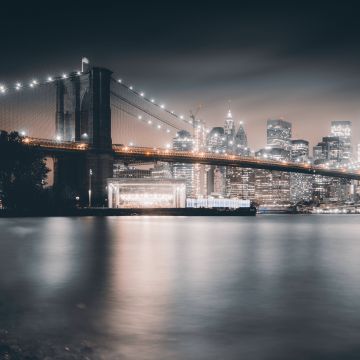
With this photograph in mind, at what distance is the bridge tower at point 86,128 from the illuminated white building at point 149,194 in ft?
37.0

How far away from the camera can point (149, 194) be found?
88812mm

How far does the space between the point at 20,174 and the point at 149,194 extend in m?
25.6

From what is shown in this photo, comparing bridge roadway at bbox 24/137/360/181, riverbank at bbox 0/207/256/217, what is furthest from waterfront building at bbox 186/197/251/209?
bridge roadway at bbox 24/137/360/181

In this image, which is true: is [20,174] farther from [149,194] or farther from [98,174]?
[149,194]

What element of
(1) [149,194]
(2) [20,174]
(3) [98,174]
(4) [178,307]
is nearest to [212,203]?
(1) [149,194]

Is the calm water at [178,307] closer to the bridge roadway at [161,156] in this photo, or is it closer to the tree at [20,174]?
the tree at [20,174]

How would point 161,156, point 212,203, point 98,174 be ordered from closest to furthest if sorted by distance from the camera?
point 98,174, point 161,156, point 212,203

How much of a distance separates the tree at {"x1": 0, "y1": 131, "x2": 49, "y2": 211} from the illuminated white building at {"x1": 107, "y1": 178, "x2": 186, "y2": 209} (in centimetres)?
1762

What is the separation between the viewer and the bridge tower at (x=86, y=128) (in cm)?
7069

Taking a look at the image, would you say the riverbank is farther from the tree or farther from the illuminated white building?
the illuminated white building

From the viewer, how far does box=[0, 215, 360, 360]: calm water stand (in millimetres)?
8184

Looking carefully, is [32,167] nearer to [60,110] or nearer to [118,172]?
→ [60,110]

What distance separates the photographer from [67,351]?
788cm

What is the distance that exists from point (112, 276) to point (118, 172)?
4330 inches
